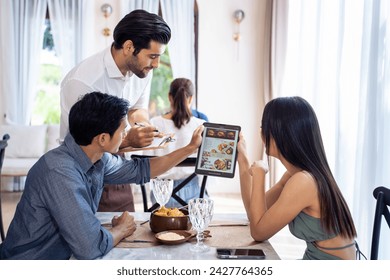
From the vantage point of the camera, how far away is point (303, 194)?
3.75ft

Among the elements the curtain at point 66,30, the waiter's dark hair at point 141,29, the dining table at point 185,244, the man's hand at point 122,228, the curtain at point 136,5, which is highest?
the curtain at point 136,5

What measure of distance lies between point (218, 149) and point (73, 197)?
0.46 metres

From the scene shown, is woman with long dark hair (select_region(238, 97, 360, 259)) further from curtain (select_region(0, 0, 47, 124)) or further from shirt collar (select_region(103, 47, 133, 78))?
curtain (select_region(0, 0, 47, 124))

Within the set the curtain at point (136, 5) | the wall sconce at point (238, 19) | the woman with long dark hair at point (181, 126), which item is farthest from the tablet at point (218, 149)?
the curtain at point (136, 5)

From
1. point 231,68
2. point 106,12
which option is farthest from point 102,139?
point 106,12

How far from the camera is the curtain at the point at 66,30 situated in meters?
4.38

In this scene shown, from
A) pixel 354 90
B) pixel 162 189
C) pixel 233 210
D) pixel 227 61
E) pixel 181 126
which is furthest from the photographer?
pixel 227 61

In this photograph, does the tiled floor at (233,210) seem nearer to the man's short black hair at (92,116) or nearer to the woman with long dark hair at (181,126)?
the woman with long dark hair at (181,126)

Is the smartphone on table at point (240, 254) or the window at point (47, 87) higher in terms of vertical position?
the window at point (47, 87)

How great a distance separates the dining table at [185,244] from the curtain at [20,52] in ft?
11.4

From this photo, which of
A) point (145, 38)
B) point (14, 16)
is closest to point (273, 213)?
point (145, 38)

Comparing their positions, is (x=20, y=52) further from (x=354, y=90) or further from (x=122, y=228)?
(x=122, y=228)

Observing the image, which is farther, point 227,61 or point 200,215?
point 227,61

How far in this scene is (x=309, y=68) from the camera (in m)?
3.13
